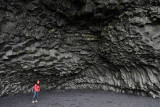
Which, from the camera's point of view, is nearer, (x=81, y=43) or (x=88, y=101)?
(x=88, y=101)

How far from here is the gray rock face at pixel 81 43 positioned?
6.48 metres

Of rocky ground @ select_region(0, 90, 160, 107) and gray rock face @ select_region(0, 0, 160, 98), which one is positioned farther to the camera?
rocky ground @ select_region(0, 90, 160, 107)

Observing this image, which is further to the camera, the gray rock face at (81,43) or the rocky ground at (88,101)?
the rocky ground at (88,101)

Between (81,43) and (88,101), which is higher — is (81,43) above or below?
above

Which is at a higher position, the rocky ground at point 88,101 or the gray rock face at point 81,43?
the gray rock face at point 81,43

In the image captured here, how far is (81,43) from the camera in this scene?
30.1 ft

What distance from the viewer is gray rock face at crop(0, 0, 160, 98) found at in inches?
255

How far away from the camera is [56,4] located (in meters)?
7.06

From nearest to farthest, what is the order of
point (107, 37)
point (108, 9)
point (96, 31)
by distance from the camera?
point (108, 9), point (107, 37), point (96, 31)

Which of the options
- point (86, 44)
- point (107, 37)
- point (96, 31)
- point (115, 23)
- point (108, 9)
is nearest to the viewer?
point (108, 9)

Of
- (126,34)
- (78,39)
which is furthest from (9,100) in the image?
(126,34)

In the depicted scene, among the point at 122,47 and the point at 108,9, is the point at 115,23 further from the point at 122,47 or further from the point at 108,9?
the point at 122,47

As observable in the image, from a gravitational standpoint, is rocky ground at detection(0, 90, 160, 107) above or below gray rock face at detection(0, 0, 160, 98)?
below

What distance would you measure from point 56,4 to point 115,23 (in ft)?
14.1
